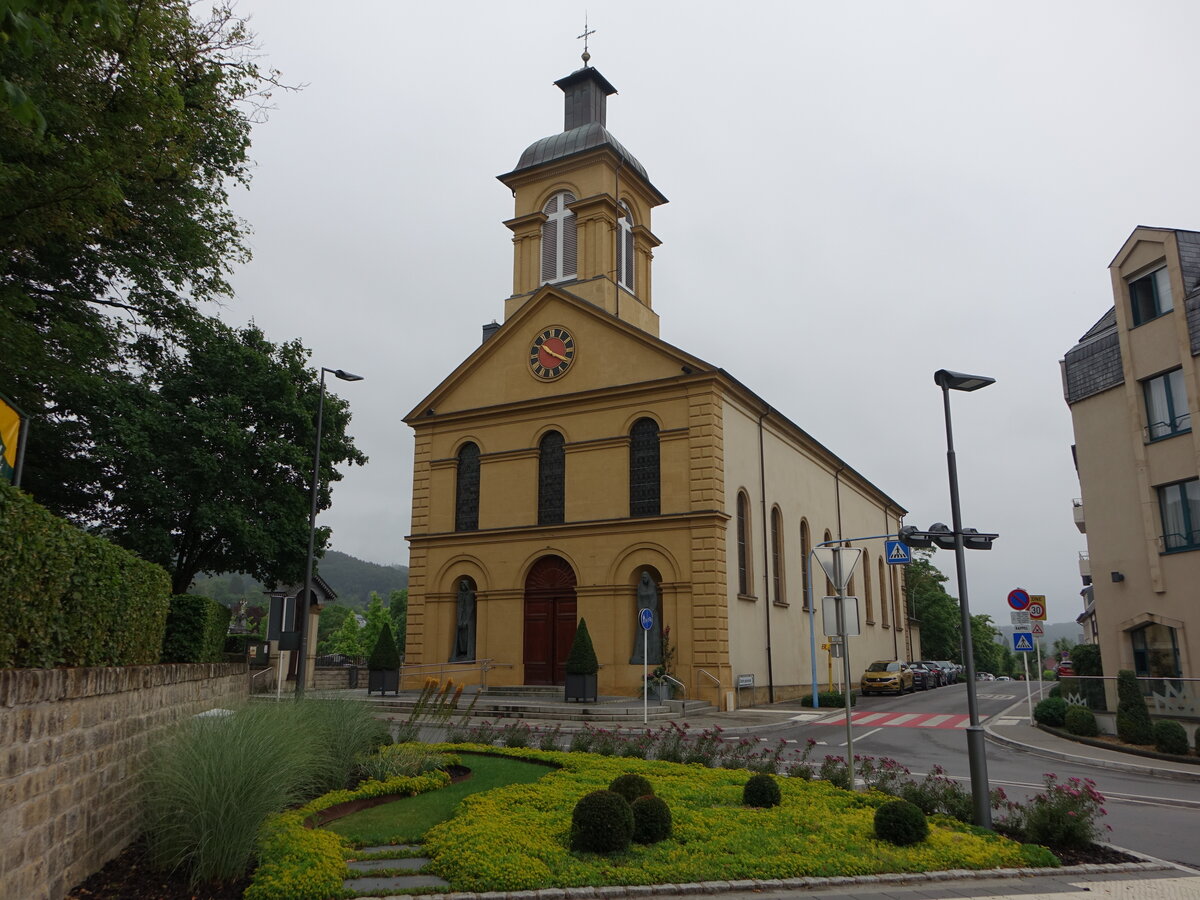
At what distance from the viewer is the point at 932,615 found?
81.0 meters

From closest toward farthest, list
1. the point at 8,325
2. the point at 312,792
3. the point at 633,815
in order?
the point at 633,815
the point at 312,792
the point at 8,325

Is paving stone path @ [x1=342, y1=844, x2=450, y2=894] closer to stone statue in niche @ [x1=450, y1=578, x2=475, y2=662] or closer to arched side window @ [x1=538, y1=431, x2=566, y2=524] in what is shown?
arched side window @ [x1=538, y1=431, x2=566, y2=524]

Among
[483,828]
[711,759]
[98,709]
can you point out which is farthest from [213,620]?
[711,759]

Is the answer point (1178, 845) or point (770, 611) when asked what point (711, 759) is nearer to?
point (1178, 845)

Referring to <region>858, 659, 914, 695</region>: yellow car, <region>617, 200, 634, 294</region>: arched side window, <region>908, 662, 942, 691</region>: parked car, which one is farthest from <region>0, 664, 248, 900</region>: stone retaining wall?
<region>908, 662, 942, 691</region>: parked car

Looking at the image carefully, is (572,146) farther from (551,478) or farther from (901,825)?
(901,825)

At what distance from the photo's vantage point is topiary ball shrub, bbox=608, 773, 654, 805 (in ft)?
31.9

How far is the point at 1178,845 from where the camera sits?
980cm

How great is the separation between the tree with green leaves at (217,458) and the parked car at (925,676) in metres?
27.5

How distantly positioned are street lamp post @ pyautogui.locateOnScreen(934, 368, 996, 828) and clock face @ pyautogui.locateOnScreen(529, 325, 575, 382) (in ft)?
66.9

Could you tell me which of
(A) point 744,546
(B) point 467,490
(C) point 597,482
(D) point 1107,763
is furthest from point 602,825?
(B) point 467,490

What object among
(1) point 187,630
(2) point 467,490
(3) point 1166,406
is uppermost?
(3) point 1166,406

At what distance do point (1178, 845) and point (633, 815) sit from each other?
20.4 feet

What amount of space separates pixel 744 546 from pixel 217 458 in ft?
57.5
